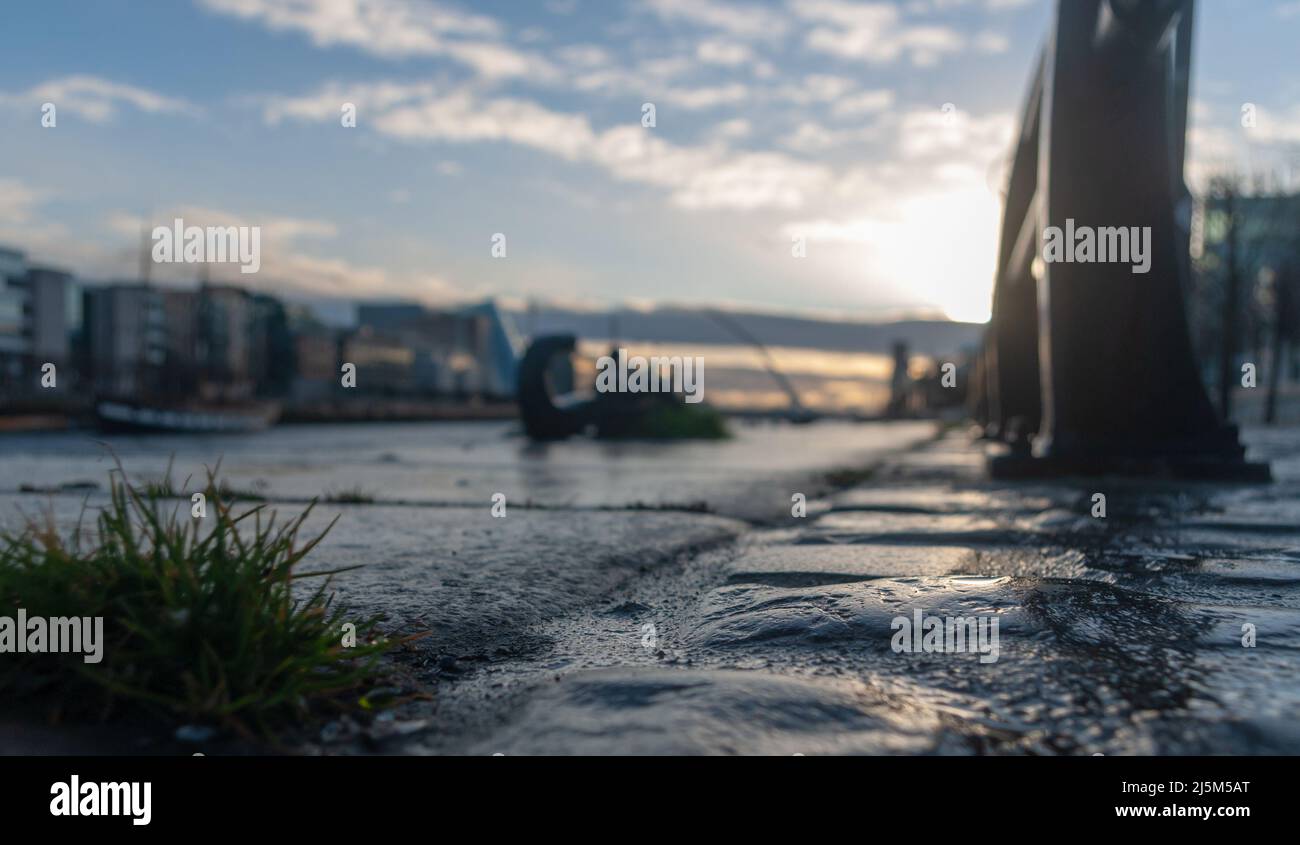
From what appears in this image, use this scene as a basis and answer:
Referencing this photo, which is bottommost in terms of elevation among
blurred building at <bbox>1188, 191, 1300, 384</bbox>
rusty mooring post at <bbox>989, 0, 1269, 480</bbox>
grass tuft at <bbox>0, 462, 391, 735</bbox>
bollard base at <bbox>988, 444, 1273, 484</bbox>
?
grass tuft at <bbox>0, 462, 391, 735</bbox>

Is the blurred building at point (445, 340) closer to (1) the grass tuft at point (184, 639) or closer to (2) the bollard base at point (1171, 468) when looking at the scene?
(2) the bollard base at point (1171, 468)

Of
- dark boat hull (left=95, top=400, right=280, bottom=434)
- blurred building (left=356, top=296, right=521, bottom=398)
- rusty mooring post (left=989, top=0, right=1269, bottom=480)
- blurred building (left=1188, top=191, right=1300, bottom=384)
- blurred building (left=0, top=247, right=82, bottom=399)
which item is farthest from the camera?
blurred building (left=356, top=296, right=521, bottom=398)

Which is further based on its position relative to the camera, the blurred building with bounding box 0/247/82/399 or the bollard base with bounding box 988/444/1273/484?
the blurred building with bounding box 0/247/82/399

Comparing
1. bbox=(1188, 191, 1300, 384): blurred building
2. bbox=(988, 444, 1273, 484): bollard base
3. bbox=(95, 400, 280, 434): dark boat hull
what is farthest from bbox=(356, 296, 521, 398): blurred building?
bbox=(988, 444, 1273, 484): bollard base

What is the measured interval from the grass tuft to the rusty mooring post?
4.49 metres

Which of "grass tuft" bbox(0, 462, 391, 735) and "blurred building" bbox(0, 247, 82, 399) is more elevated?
"blurred building" bbox(0, 247, 82, 399)

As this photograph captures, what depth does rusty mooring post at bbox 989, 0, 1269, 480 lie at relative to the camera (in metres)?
4.83

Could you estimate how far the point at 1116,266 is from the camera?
193 inches

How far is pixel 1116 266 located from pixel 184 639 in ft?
15.8

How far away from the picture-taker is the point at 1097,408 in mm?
5195

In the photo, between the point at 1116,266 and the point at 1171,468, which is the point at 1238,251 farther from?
the point at 1116,266

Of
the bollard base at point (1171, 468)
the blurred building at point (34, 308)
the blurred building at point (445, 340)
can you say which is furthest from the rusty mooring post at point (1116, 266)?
the blurred building at point (445, 340)

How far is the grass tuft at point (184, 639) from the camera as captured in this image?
1.30 m

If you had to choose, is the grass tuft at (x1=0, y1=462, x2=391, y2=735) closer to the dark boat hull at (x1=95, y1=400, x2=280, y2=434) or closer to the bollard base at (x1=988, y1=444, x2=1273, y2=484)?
the bollard base at (x1=988, y1=444, x2=1273, y2=484)
